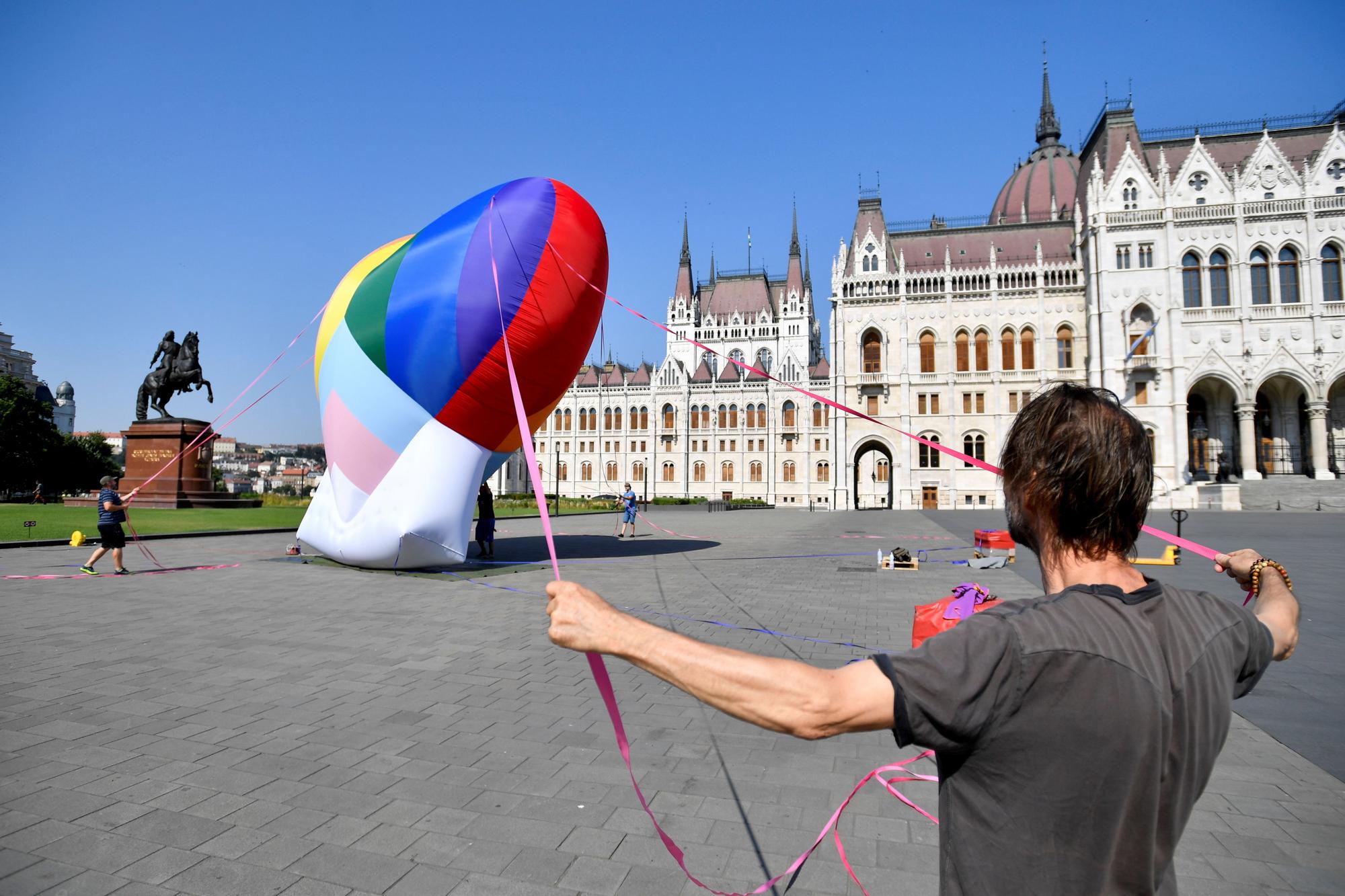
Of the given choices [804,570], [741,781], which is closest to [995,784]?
[741,781]

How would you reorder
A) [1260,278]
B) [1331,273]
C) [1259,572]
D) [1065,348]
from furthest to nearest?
1. [1065,348]
2. [1260,278]
3. [1331,273]
4. [1259,572]

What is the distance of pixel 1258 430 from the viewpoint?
46.0 metres

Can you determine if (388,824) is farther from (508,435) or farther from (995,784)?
(508,435)

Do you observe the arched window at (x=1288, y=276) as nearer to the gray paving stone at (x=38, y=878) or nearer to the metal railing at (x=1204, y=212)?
the metal railing at (x=1204, y=212)

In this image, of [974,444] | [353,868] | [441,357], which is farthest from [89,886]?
[974,444]

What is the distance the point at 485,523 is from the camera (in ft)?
50.7

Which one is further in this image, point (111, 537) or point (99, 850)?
point (111, 537)

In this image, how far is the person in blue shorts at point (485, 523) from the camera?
1497 centimetres

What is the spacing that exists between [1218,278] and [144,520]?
57.9 meters

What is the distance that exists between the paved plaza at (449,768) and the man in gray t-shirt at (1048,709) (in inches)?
79.0

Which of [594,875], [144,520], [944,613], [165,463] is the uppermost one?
[165,463]

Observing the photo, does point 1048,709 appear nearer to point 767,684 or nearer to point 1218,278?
point 767,684

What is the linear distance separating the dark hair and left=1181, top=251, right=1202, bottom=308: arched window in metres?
55.6

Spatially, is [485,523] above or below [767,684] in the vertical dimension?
below
